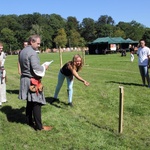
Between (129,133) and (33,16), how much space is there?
132710mm

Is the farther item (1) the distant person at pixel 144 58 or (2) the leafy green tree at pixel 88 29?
(2) the leafy green tree at pixel 88 29

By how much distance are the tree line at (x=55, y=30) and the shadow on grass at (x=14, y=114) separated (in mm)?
94770

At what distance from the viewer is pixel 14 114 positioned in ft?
24.9

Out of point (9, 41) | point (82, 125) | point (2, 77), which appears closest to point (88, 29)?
point (9, 41)

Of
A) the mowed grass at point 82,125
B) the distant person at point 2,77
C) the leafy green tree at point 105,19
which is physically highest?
the leafy green tree at point 105,19

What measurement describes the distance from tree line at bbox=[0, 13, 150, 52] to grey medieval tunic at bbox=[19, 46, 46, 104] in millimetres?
96913

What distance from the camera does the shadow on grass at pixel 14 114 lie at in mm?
7047

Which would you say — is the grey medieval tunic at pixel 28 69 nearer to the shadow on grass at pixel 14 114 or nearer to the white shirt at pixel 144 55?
the shadow on grass at pixel 14 114

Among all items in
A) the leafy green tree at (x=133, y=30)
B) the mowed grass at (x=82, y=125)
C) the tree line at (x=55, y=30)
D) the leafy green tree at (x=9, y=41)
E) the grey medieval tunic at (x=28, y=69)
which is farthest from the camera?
the leafy green tree at (x=133, y=30)

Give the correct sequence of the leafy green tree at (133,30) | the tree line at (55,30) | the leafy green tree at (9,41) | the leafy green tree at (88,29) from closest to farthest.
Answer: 1. the leafy green tree at (9,41)
2. the tree line at (55,30)
3. the leafy green tree at (133,30)
4. the leafy green tree at (88,29)

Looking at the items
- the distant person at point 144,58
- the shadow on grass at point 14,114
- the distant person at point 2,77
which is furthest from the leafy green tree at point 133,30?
the shadow on grass at point 14,114

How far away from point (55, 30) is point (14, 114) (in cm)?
12305

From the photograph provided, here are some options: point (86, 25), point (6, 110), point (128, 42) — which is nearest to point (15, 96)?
point (6, 110)

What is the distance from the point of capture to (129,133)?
19.8ft
